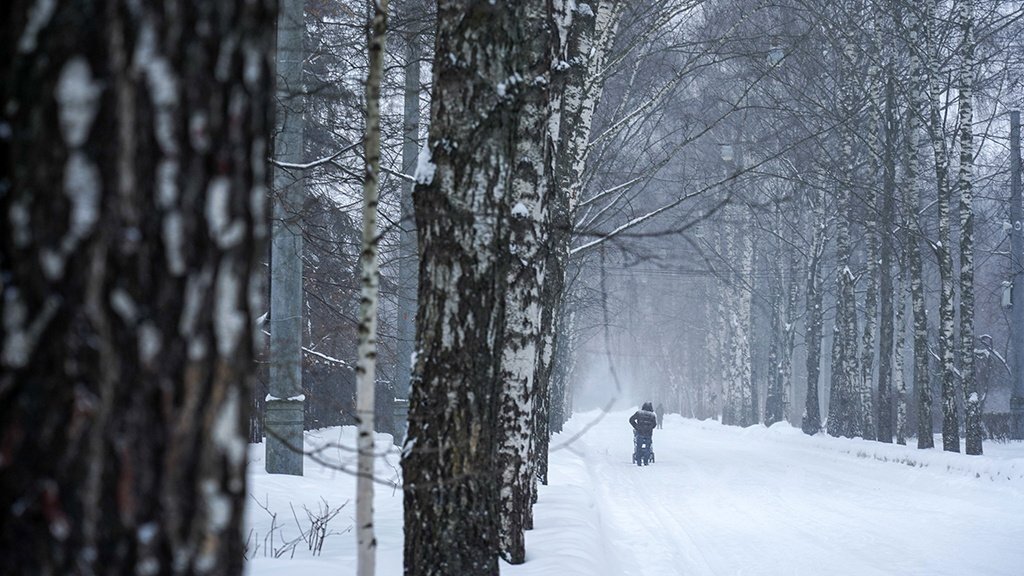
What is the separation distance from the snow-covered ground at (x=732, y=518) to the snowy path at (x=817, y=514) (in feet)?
0.07

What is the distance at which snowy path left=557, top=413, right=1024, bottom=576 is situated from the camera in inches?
379

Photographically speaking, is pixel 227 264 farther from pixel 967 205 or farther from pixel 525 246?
pixel 967 205

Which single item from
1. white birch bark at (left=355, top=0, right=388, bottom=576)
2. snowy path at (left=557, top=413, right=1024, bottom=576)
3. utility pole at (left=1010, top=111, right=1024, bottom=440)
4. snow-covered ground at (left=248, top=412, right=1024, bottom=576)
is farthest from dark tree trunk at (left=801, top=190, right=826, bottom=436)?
white birch bark at (left=355, top=0, right=388, bottom=576)

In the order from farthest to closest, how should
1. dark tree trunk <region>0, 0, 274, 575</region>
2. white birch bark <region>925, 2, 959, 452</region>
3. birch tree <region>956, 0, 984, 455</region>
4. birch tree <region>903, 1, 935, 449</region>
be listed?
birch tree <region>903, 1, 935, 449</region>, white birch bark <region>925, 2, 959, 452</region>, birch tree <region>956, 0, 984, 455</region>, dark tree trunk <region>0, 0, 274, 575</region>

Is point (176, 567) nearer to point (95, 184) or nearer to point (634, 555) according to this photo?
point (95, 184)

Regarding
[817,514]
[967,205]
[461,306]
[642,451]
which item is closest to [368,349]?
[461,306]

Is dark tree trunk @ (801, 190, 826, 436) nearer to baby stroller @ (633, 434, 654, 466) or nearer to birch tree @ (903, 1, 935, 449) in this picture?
birch tree @ (903, 1, 935, 449)

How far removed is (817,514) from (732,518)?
118 cm

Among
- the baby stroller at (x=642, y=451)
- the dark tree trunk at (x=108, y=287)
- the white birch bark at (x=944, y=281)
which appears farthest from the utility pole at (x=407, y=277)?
the dark tree trunk at (x=108, y=287)

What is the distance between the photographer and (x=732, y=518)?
509 inches

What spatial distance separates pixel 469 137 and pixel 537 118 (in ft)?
2.47

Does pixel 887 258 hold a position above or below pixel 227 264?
above

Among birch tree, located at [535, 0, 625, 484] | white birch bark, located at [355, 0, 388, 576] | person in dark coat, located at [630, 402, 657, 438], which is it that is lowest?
person in dark coat, located at [630, 402, 657, 438]

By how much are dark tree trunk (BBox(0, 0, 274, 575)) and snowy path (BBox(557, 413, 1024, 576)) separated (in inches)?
139
